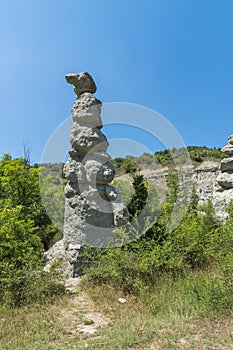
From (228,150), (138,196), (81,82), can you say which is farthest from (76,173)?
(228,150)

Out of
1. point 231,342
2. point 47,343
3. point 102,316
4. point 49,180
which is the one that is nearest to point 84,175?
point 102,316

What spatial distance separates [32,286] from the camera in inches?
213

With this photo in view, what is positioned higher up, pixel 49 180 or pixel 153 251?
pixel 49 180

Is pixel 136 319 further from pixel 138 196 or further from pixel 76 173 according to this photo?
pixel 138 196

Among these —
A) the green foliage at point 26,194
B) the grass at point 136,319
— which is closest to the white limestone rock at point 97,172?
the grass at point 136,319

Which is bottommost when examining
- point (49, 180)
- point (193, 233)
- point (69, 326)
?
point (69, 326)

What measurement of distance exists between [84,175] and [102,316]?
3.38 metres

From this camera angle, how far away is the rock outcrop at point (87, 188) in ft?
23.0

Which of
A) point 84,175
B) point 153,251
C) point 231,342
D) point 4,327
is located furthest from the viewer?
point 84,175

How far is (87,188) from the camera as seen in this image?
7203 millimetres

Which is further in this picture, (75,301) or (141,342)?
(75,301)

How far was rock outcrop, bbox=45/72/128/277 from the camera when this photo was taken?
700 cm

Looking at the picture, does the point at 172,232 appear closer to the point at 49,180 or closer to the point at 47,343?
the point at 47,343

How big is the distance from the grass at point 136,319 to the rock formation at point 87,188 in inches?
55.8
